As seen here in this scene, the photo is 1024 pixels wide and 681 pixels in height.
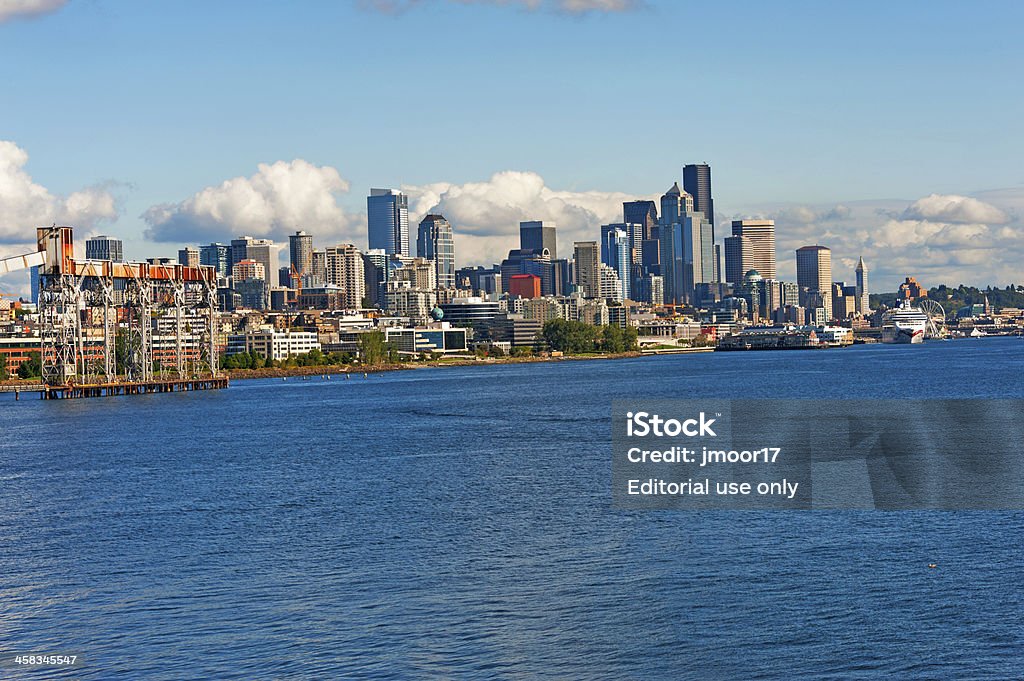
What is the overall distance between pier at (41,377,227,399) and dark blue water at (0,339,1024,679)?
5123cm

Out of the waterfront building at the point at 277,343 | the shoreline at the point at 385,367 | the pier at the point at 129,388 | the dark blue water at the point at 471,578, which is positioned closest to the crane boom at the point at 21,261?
the pier at the point at 129,388

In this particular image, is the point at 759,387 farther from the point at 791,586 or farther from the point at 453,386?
the point at 791,586

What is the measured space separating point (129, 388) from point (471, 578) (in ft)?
264

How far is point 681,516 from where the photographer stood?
3064cm

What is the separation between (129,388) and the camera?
100 m

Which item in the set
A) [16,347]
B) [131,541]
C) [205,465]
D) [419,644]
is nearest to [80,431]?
[205,465]

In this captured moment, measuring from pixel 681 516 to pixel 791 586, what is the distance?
695 cm

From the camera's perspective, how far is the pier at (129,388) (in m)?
94.9

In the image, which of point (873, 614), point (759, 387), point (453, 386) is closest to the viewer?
point (873, 614)

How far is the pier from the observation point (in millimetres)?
94875

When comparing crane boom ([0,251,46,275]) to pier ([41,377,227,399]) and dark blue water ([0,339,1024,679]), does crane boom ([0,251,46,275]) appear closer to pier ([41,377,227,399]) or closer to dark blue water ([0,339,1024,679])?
pier ([41,377,227,399])

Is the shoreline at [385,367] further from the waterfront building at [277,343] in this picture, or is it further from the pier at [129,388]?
the waterfront building at [277,343]

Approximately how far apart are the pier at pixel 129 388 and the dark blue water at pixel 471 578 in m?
51.2

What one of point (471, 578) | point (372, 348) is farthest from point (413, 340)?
point (471, 578)
